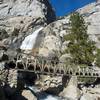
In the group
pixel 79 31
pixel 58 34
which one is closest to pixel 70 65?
pixel 79 31

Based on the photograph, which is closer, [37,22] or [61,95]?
[61,95]

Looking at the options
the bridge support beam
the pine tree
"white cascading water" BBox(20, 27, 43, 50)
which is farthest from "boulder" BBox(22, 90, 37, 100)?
"white cascading water" BBox(20, 27, 43, 50)

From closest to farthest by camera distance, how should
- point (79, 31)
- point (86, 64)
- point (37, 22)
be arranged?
point (86, 64), point (79, 31), point (37, 22)

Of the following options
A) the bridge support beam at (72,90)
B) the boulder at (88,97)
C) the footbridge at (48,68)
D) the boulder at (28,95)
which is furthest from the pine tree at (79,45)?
the boulder at (28,95)

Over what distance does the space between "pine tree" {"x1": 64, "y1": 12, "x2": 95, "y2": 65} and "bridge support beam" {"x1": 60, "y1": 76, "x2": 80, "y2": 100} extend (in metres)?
8.68

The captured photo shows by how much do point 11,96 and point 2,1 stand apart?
71411 millimetres

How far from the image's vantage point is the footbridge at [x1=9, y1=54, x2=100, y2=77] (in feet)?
141

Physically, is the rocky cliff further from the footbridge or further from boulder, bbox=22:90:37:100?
boulder, bbox=22:90:37:100

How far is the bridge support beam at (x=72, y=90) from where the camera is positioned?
45125mm

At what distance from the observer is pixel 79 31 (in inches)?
2434

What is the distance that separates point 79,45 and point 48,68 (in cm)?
1388

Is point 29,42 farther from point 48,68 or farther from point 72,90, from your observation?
point 72,90

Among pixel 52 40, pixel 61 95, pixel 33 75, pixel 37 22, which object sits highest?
pixel 37 22

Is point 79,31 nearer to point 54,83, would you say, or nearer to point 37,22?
point 54,83
